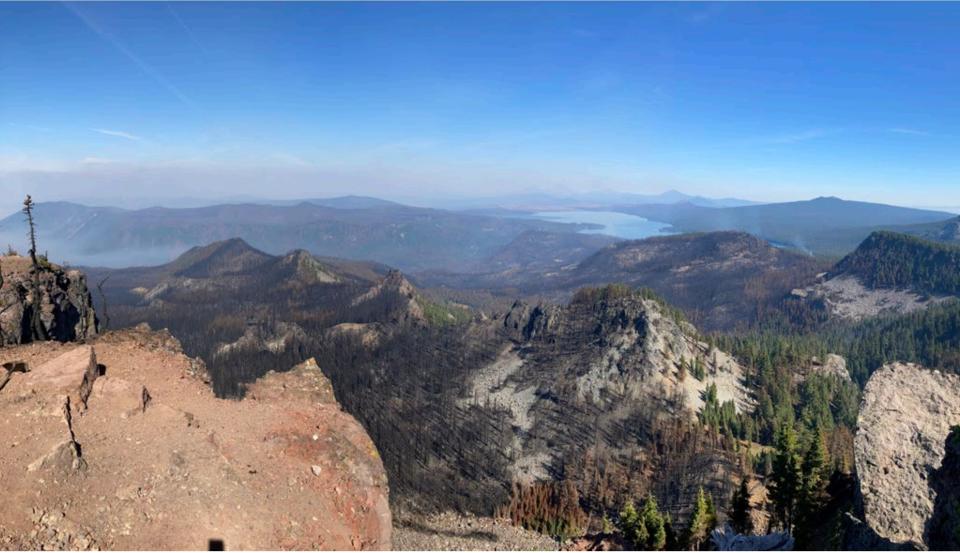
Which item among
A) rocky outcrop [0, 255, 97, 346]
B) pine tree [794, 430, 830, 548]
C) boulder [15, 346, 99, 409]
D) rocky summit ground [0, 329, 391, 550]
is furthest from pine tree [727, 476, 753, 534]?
rocky outcrop [0, 255, 97, 346]

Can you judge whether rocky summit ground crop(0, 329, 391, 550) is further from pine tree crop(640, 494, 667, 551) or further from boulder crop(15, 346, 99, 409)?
pine tree crop(640, 494, 667, 551)

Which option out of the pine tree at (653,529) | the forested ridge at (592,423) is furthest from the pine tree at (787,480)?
the pine tree at (653,529)

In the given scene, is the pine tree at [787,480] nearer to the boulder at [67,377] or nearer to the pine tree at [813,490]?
the pine tree at [813,490]

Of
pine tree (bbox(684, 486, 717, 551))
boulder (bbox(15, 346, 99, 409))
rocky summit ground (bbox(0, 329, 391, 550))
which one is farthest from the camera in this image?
pine tree (bbox(684, 486, 717, 551))

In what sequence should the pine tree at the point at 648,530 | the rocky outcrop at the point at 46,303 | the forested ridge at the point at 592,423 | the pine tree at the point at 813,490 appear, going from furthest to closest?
the forested ridge at the point at 592,423 < the pine tree at the point at 648,530 < the rocky outcrop at the point at 46,303 < the pine tree at the point at 813,490

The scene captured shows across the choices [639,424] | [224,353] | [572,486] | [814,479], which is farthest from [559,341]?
[224,353]

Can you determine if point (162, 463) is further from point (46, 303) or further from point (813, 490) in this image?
point (813, 490)

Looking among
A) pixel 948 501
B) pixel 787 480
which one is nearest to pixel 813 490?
pixel 787 480
